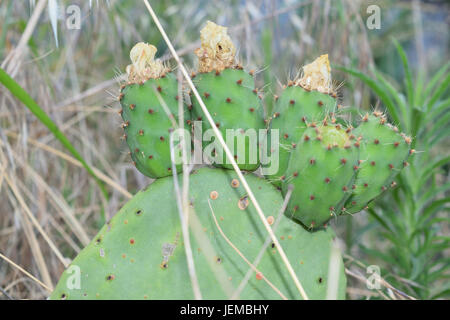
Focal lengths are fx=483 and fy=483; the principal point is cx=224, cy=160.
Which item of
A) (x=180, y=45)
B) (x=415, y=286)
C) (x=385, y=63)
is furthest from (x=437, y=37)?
(x=415, y=286)

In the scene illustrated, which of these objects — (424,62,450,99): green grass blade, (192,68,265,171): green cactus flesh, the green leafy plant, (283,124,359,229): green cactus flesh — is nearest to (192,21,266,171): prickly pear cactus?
(192,68,265,171): green cactus flesh

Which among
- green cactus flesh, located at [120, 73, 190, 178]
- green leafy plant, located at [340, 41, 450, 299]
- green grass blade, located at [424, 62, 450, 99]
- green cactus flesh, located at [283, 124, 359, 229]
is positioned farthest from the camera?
green grass blade, located at [424, 62, 450, 99]

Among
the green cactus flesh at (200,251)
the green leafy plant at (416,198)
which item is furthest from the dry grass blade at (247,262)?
the green leafy plant at (416,198)

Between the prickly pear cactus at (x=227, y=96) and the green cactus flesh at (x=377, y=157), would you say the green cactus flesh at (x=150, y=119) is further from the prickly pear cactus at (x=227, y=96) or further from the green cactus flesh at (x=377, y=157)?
the green cactus flesh at (x=377, y=157)

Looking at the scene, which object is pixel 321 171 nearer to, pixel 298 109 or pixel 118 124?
pixel 298 109

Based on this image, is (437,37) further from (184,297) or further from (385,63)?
(184,297)

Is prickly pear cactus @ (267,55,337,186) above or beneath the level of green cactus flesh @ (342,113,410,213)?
above

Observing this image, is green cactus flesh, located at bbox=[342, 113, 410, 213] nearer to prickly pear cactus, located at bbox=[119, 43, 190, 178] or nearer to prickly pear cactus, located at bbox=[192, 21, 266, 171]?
prickly pear cactus, located at bbox=[192, 21, 266, 171]

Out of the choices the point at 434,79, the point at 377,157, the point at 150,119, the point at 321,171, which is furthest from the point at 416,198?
the point at 150,119
